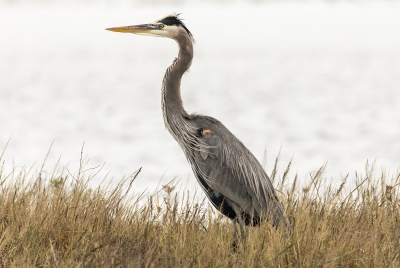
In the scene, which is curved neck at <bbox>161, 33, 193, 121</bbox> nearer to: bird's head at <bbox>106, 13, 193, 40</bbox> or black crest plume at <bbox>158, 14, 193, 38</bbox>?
bird's head at <bbox>106, 13, 193, 40</bbox>

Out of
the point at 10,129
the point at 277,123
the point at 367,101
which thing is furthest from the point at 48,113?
the point at 367,101

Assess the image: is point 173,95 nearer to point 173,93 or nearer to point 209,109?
point 173,93

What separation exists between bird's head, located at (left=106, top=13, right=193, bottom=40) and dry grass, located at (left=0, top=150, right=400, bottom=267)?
1546 mm

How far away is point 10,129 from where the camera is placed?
2389cm

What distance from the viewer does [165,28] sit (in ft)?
19.6

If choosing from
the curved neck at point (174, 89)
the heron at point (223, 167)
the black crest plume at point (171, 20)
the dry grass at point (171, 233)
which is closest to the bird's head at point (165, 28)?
the black crest plume at point (171, 20)

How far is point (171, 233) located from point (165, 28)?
2.13 m

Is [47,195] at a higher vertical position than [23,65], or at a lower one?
lower

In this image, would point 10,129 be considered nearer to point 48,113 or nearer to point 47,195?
point 48,113

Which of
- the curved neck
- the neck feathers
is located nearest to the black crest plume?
the neck feathers

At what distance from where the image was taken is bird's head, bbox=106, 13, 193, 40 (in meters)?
5.88

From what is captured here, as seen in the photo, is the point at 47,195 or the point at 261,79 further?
the point at 261,79

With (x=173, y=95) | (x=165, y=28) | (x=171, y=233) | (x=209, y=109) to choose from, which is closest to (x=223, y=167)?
(x=173, y=95)

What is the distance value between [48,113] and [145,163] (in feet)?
39.5
